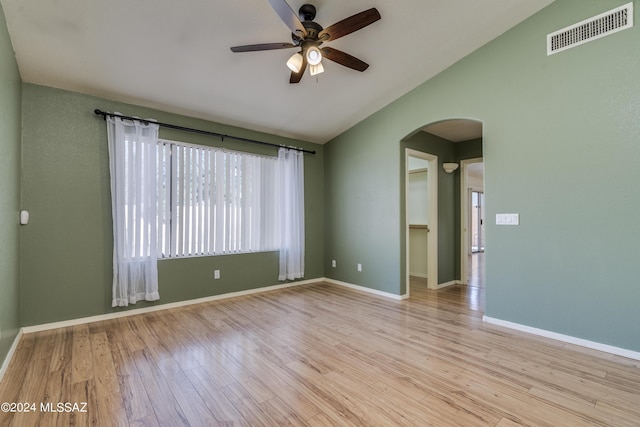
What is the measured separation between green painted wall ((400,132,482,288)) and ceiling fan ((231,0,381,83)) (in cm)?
260

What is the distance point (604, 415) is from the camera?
1716mm

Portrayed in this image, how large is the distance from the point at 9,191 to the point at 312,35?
2859 millimetres

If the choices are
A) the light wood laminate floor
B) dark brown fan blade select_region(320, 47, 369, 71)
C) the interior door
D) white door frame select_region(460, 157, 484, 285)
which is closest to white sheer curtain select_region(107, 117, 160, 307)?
the light wood laminate floor

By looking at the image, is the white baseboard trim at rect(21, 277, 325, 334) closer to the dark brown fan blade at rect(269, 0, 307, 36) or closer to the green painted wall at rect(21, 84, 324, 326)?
the green painted wall at rect(21, 84, 324, 326)

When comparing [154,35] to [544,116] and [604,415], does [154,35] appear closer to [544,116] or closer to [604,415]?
[544,116]

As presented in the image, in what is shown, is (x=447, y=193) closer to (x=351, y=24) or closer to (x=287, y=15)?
(x=351, y=24)

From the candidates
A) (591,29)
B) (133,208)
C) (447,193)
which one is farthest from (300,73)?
(447,193)

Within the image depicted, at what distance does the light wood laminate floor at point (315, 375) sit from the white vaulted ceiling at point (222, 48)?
8.73ft

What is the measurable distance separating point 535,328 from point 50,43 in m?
5.30

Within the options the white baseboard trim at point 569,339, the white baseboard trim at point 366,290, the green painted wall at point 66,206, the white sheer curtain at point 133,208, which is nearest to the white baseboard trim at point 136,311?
the green painted wall at point 66,206

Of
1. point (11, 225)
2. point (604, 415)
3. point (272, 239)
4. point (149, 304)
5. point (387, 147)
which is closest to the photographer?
point (604, 415)

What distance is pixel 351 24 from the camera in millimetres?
2291

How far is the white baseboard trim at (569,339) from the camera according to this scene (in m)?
2.42

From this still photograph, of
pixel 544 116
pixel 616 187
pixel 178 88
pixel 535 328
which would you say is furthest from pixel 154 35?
pixel 535 328
